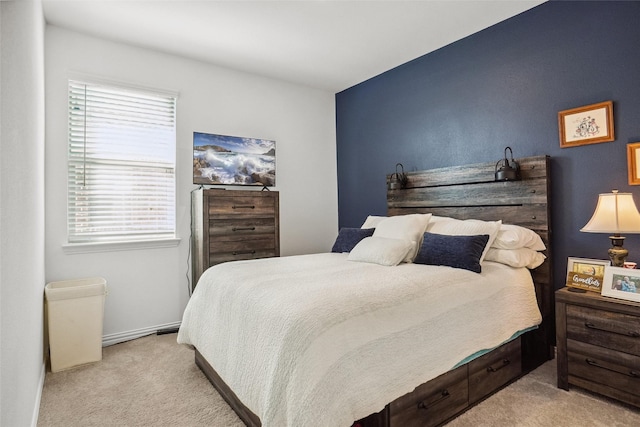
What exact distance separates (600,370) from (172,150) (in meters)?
3.82

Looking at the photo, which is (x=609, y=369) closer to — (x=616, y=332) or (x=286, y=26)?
(x=616, y=332)

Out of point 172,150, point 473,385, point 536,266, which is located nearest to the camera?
point 473,385

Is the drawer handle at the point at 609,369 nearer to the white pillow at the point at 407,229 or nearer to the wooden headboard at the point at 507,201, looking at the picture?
the wooden headboard at the point at 507,201

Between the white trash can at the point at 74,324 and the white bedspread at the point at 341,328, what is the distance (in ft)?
2.64

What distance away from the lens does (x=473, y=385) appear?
194 cm

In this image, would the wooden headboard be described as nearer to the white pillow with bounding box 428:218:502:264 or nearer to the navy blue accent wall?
the navy blue accent wall

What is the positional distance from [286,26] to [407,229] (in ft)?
6.71

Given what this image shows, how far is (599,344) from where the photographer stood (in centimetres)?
201

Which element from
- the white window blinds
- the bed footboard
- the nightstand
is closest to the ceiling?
the white window blinds

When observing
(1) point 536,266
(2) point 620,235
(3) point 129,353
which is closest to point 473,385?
(1) point 536,266

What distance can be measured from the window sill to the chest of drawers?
0.25 metres

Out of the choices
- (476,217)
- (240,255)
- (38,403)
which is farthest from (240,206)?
(476,217)

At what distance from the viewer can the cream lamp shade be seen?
2033mm

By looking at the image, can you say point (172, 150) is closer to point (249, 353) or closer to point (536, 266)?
point (249, 353)
